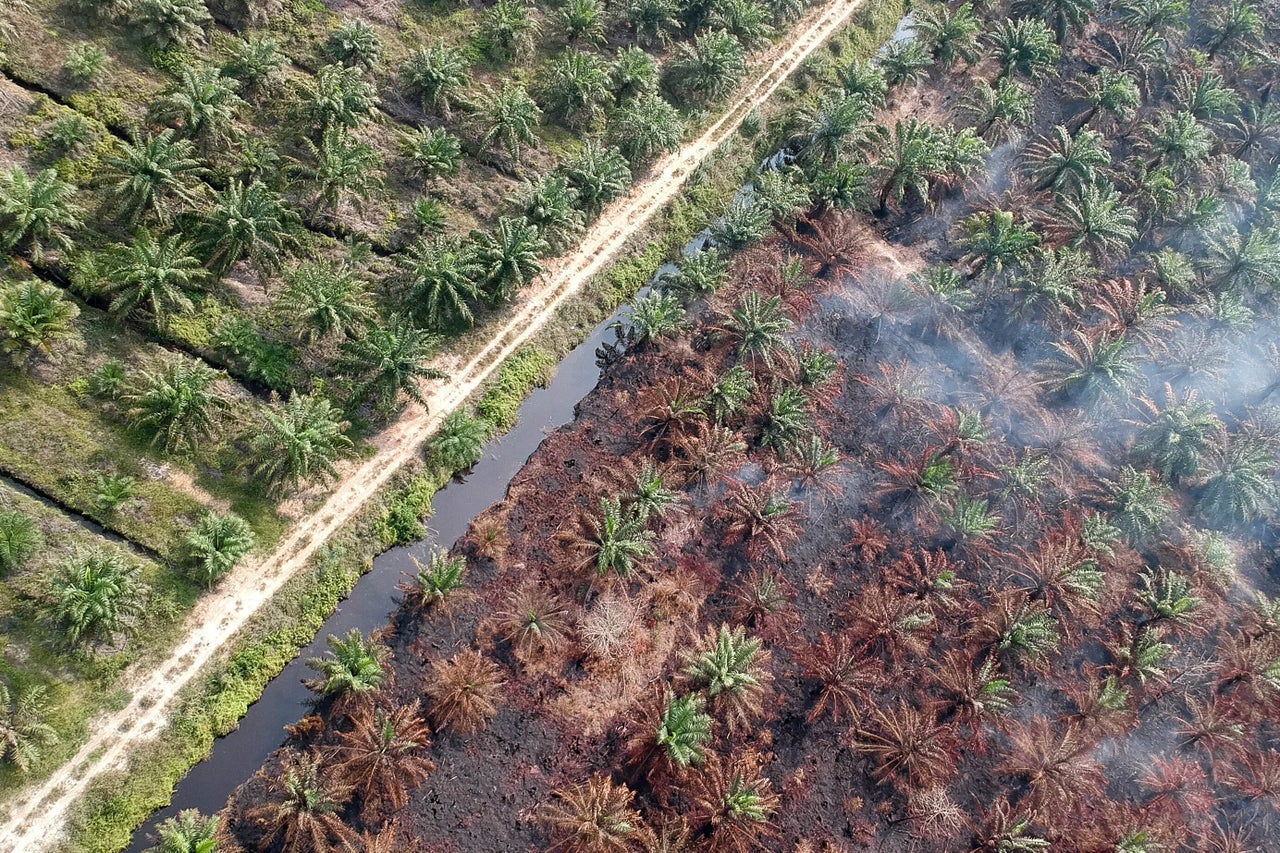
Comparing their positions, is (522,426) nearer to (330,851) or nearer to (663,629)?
(663,629)

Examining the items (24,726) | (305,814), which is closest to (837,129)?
(305,814)

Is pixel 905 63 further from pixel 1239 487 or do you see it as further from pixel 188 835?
pixel 188 835

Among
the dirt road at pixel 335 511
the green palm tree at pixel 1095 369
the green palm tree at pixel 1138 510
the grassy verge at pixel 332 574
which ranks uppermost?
the dirt road at pixel 335 511

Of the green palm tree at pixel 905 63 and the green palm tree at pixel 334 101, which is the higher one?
the green palm tree at pixel 334 101

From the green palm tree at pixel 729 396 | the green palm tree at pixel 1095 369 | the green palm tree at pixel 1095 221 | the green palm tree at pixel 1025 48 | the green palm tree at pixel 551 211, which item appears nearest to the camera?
the green palm tree at pixel 729 396

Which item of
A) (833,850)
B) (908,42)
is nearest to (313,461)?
(833,850)

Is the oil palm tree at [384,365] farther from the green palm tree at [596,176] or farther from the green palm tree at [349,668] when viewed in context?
the green palm tree at [596,176]

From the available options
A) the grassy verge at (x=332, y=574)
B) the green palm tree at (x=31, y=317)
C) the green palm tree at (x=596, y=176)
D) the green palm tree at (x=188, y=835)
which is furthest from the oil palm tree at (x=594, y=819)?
the green palm tree at (x=596, y=176)
